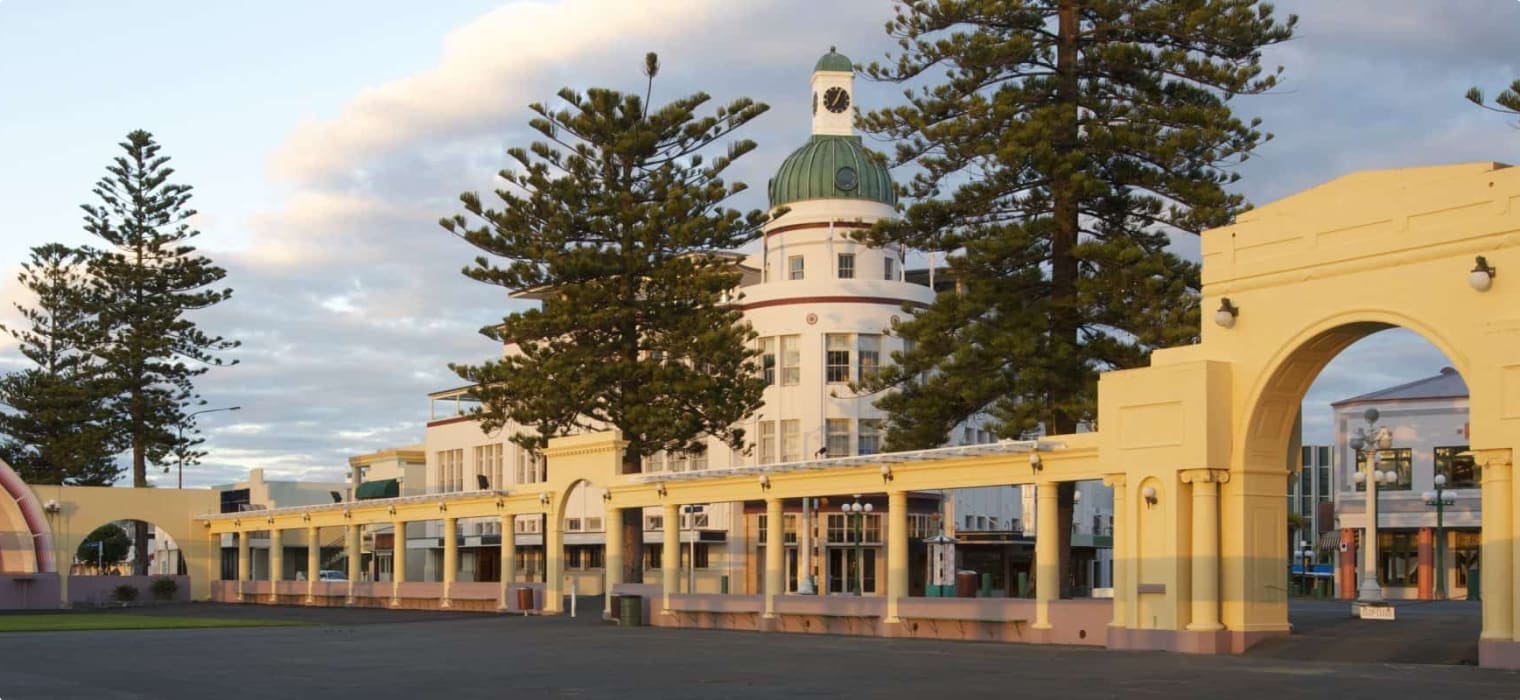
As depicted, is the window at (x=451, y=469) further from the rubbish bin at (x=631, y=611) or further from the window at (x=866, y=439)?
the rubbish bin at (x=631, y=611)

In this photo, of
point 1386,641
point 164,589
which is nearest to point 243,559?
point 164,589

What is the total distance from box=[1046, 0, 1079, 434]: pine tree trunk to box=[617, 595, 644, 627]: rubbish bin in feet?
27.4

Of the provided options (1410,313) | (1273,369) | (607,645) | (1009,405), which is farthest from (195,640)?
(1410,313)

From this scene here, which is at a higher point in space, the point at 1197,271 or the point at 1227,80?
the point at 1227,80

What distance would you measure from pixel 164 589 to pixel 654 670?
3519 cm

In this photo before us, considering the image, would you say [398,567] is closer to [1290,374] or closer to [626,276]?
[626,276]

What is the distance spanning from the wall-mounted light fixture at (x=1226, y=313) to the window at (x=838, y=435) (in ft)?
103

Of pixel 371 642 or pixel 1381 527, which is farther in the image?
pixel 1381 527

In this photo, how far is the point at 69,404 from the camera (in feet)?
184

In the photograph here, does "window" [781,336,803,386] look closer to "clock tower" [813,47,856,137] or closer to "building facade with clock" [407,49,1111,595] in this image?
"building facade with clock" [407,49,1111,595]

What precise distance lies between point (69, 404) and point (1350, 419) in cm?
4095

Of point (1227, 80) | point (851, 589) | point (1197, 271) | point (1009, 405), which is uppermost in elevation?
point (1227, 80)

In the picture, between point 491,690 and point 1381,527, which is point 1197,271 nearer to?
point 491,690

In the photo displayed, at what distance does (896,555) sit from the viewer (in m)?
27.7
